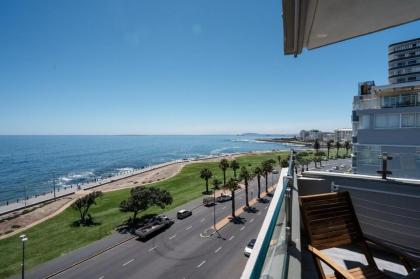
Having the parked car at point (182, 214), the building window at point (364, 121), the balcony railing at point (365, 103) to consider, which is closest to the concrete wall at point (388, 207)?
the building window at point (364, 121)

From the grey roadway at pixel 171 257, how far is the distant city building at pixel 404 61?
6649 cm

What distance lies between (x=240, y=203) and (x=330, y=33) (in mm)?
33467

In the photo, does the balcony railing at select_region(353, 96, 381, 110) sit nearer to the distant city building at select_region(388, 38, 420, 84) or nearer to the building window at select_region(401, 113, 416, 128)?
the building window at select_region(401, 113, 416, 128)

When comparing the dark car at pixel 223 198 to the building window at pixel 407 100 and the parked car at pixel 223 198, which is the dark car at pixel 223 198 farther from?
the building window at pixel 407 100

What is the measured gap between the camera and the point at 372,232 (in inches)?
200

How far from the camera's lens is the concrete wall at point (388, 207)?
185 inches

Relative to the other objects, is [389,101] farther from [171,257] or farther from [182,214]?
[182,214]

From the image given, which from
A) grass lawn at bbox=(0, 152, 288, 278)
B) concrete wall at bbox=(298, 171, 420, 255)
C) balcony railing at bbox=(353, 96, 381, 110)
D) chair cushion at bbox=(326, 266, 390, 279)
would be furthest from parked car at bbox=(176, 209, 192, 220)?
chair cushion at bbox=(326, 266, 390, 279)

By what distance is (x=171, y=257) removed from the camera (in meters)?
20.0

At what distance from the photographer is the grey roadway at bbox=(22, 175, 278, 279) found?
17797 millimetres

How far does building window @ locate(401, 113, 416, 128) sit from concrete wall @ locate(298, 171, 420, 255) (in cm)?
1216

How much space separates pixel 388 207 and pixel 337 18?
4.27m

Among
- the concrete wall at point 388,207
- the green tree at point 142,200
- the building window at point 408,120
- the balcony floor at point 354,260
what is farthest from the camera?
the green tree at point 142,200

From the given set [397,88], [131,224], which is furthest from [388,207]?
[131,224]
